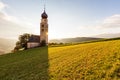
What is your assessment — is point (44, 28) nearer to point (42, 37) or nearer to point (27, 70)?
point (42, 37)

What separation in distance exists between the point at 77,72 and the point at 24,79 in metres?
6.21

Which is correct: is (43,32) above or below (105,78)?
above

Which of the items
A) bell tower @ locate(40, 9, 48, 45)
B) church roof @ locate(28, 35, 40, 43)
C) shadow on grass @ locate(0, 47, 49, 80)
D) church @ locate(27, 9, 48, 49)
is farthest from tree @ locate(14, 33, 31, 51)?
shadow on grass @ locate(0, 47, 49, 80)

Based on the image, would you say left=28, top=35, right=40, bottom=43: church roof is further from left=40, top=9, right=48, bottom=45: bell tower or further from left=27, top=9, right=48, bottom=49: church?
left=40, top=9, right=48, bottom=45: bell tower

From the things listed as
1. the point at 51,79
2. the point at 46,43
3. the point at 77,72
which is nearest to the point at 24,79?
the point at 51,79

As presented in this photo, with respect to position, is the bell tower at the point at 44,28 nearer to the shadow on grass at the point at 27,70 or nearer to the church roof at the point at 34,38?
the church roof at the point at 34,38

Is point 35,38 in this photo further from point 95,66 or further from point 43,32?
point 95,66

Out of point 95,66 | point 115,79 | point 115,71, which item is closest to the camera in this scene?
point 115,79

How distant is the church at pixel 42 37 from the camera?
299 feet

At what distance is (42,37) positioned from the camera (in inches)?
3627

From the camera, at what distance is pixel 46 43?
91188 mm

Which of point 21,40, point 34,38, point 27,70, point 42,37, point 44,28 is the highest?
point 44,28

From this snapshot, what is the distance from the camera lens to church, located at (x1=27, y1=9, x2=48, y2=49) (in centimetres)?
9106

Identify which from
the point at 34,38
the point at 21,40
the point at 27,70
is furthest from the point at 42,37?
the point at 27,70
